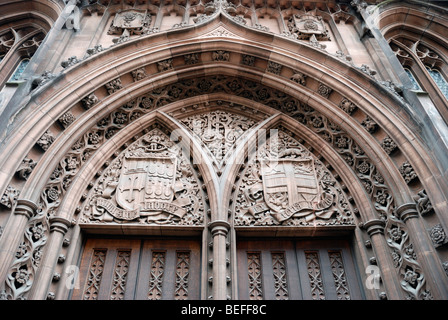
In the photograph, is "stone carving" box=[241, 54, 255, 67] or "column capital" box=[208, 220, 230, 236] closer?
"column capital" box=[208, 220, 230, 236]

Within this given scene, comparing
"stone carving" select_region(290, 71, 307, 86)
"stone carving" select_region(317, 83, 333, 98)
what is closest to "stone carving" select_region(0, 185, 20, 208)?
"stone carving" select_region(290, 71, 307, 86)

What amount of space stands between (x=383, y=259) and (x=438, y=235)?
0.89m

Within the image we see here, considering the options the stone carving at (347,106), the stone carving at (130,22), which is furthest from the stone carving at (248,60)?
the stone carving at (130,22)

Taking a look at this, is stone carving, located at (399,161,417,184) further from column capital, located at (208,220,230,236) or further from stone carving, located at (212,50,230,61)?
stone carving, located at (212,50,230,61)

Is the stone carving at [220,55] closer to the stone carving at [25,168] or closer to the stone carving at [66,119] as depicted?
the stone carving at [66,119]

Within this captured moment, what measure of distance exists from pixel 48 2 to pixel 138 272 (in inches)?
264

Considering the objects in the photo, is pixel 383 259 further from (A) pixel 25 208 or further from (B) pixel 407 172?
(A) pixel 25 208

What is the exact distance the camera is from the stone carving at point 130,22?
7.89 meters

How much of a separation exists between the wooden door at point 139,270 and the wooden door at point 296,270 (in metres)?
0.88

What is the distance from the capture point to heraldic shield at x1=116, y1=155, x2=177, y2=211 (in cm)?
632

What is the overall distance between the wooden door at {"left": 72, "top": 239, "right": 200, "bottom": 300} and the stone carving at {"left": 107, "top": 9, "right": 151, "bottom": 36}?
4.68 meters

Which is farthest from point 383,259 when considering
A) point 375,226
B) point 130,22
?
point 130,22
